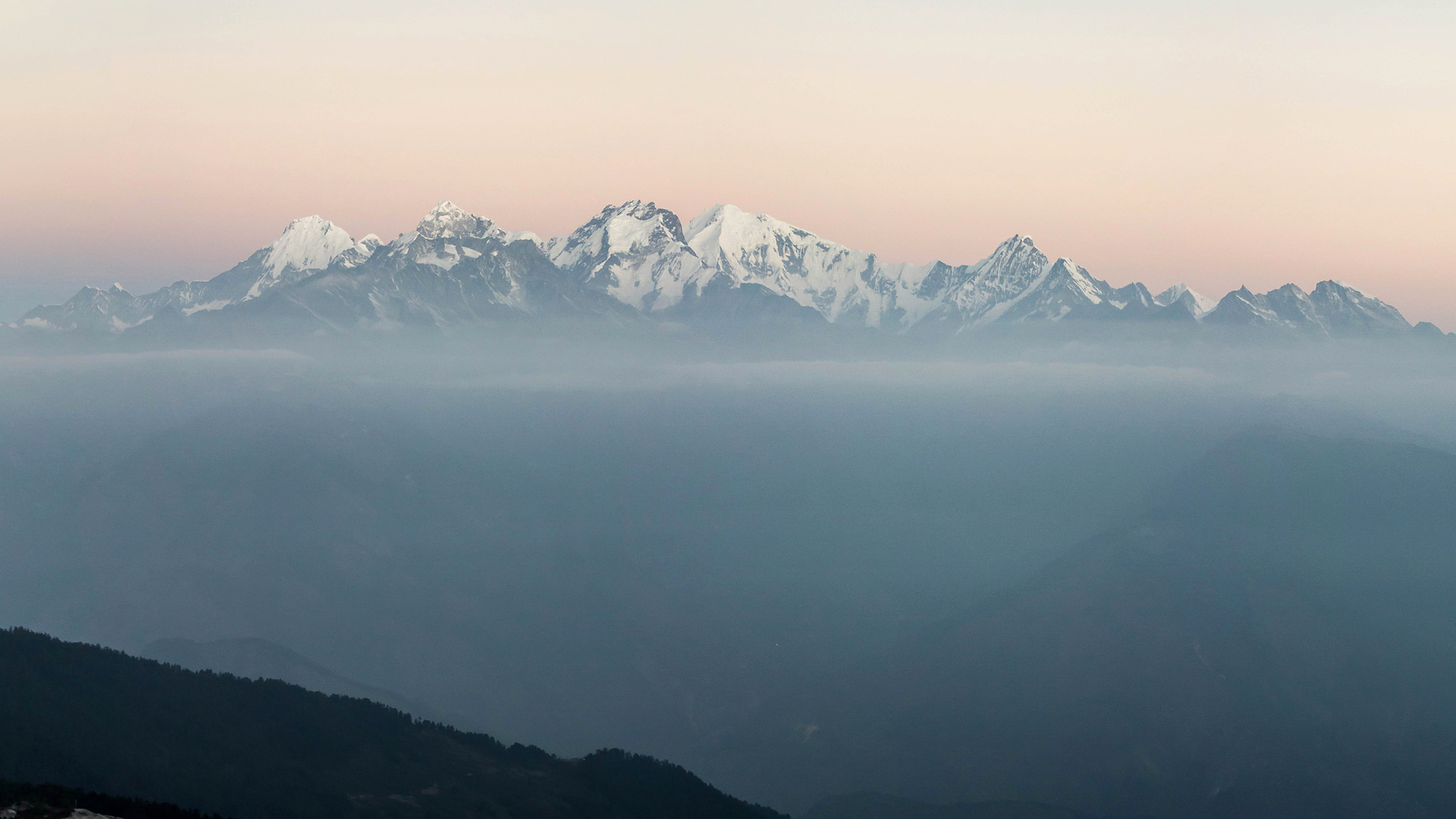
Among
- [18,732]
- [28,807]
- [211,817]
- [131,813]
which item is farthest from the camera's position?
[18,732]

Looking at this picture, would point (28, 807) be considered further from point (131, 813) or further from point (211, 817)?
point (211, 817)

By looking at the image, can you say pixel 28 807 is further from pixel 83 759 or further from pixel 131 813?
pixel 83 759

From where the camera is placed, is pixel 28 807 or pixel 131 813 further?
pixel 131 813

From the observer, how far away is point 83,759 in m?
200

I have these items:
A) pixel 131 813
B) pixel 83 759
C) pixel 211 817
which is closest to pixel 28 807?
pixel 131 813

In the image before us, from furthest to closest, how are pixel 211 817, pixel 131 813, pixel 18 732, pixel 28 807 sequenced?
pixel 18 732
pixel 211 817
pixel 131 813
pixel 28 807

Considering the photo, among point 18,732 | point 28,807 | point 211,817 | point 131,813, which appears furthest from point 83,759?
point 28,807

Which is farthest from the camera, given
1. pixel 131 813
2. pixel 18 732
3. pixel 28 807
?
pixel 18 732

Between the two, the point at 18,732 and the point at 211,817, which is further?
the point at 18,732

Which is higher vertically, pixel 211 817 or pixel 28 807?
pixel 28 807

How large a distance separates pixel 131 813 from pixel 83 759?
210 feet

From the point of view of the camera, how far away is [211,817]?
181 metres

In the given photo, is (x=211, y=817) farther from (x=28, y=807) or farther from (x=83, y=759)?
(x=28, y=807)

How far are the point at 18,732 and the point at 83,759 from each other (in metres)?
A: 10.4
